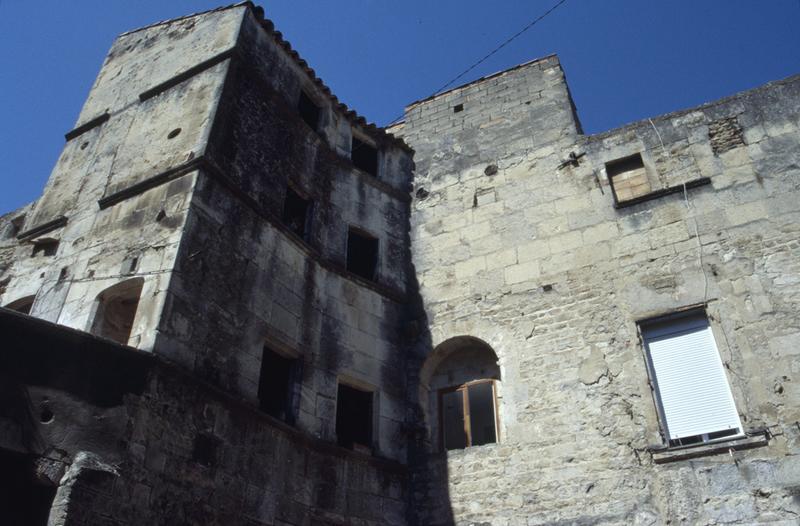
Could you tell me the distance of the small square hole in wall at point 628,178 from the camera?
10266mm

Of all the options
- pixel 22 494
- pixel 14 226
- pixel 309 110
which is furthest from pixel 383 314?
pixel 14 226

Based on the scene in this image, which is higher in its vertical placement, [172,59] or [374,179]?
[172,59]

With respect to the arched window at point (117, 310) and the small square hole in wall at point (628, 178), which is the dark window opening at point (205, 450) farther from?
the small square hole in wall at point (628, 178)

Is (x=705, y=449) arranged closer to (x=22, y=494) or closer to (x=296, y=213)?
(x=296, y=213)

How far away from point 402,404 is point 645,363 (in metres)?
3.46

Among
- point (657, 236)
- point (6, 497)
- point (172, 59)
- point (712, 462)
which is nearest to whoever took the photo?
point (6, 497)

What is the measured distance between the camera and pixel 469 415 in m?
9.69

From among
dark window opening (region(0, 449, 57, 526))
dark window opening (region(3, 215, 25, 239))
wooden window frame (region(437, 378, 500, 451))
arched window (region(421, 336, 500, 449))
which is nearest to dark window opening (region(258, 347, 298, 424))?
A: arched window (region(421, 336, 500, 449))

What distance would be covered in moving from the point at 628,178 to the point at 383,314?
4317 millimetres

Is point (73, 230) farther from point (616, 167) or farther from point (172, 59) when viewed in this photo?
point (616, 167)

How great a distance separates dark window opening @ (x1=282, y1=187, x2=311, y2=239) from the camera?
408 inches

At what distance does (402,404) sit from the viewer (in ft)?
32.9

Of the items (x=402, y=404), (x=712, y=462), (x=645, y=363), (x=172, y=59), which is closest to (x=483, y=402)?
(x=402, y=404)

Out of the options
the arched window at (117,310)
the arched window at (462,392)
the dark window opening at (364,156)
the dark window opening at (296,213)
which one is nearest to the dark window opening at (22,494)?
the arched window at (117,310)
